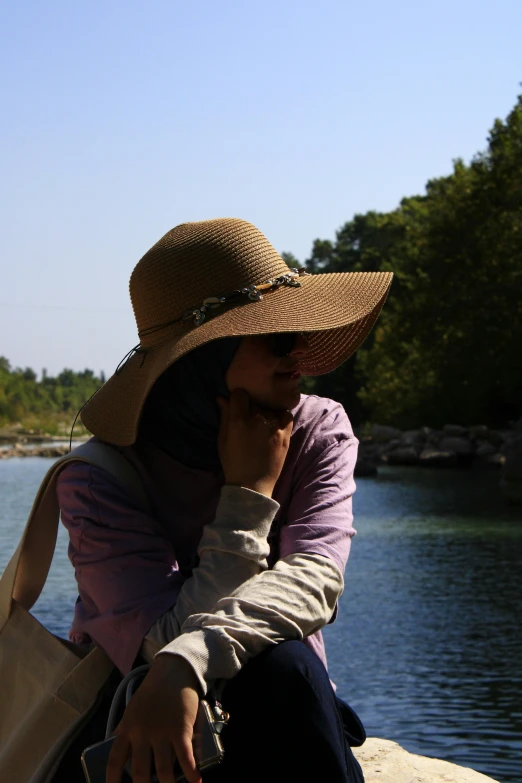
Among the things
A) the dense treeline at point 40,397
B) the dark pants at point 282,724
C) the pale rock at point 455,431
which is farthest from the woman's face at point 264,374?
the dense treeline at point 40,397

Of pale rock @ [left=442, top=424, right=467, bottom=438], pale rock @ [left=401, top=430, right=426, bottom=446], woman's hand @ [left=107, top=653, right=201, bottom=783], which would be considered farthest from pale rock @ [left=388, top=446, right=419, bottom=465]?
woman's hand @ [left=107, top=653, right=201, bottom=783]

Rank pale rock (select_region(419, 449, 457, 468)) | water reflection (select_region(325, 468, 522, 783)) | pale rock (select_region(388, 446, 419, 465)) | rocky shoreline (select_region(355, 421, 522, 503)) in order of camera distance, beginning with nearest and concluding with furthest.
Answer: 1. water reflection (select_region(325, 468, 522, 783))
2. rocky shoreline (select_region(355, 421, 522, 503))
3. pale rock (select_region(419, 449, 457, 468))
4. pale rock (select_region(388, 446, 419, 465))

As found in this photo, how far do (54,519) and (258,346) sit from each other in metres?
0.47

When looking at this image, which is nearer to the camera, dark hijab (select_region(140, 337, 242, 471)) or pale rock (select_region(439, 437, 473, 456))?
dark hijab (select_region(140, 337, 242, 471))

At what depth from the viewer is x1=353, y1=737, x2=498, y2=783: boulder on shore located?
2740 mm

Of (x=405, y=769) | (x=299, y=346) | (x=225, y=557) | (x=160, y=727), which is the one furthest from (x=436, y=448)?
(x=160, y=727)

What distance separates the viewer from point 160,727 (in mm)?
1600

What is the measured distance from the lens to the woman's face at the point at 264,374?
2014mm

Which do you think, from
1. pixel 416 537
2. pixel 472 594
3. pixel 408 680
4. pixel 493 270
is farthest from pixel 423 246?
pixel 408 680

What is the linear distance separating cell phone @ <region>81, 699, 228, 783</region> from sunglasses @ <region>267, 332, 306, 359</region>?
26.4 inches

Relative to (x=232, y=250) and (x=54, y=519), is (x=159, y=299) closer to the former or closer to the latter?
(x=232, y=250)

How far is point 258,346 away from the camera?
2.03m

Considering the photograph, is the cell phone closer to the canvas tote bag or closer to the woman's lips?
the canvas tote bag

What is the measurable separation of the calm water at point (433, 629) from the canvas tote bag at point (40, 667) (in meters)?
3.82
